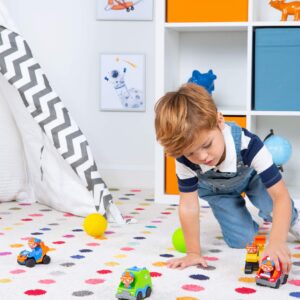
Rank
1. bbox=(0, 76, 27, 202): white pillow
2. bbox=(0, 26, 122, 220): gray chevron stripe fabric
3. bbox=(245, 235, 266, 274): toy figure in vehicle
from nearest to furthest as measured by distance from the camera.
Answer: bbox=(245, 235, 266, 274): toy figure in vehicle < bbox=(0, 26, 122, 220): gray chevron stripe fabric < bbox=(0, 76, 27, 202): white pillow

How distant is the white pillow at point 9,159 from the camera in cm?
255

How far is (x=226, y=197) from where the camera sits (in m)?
1.88

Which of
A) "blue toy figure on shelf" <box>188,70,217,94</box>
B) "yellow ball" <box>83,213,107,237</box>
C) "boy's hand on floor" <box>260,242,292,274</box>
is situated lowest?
"yellow ball" <box>83,213,107,237</box>

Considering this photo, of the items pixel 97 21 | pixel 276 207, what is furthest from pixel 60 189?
pixel 276 207

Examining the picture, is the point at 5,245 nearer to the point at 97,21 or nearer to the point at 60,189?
the point at 60,189

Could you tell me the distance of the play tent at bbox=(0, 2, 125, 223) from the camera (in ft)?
7.47

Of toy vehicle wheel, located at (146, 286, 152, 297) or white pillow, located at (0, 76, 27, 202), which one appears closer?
toy vehicle wheel, located at (146, 286, 152, 297)

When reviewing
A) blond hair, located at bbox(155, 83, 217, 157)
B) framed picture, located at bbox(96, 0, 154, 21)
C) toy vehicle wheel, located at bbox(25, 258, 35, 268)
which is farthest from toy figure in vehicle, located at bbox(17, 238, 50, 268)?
framed picture, located at bbox(96, 0, 154, 21)

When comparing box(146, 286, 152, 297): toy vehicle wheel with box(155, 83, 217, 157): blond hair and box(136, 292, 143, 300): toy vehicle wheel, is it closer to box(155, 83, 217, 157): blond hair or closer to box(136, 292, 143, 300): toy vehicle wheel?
box(136, 292, 143, 300): toy vehicle wheel

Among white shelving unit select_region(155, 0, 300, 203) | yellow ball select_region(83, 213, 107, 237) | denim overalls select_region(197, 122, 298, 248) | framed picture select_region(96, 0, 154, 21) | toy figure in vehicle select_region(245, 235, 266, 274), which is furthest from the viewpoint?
framed picture select_region(96, 0, 154, 21)

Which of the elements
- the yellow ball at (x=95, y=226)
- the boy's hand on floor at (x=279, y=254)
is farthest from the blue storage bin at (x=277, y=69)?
the boy's hand on floor at (x=279, y=254)

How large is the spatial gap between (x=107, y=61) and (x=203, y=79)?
0.55m

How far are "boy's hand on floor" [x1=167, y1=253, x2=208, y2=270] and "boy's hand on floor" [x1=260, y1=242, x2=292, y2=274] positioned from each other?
23cm

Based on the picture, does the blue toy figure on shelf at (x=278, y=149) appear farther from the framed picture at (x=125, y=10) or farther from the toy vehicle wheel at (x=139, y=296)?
the toy vehicle wheel at (x=139, y=296)
